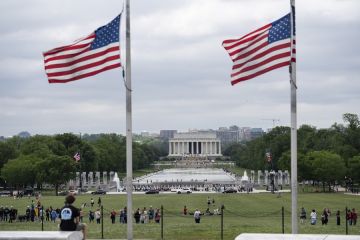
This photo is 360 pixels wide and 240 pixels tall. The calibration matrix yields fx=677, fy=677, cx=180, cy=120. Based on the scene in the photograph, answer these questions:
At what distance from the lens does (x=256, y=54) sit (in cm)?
2225

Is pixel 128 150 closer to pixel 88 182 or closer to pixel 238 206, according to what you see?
pixel 238 206

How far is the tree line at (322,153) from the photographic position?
9794 cm

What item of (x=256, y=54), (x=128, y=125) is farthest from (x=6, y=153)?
(x=256, y=54)

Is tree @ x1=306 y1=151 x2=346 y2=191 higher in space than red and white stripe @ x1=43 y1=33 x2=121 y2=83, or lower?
lower

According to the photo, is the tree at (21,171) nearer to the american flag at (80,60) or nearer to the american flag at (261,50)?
the american flag at (80,60)

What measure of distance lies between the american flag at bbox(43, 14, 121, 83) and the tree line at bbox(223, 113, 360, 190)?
78.1 meters

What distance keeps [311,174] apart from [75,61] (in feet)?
273

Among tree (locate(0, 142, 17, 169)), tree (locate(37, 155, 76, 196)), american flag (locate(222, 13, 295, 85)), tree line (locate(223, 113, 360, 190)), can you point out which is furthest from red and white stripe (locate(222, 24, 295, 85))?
tree (locate(0, 142, 17, 169))

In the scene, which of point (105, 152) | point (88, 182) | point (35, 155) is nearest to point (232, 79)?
point (35, 155)

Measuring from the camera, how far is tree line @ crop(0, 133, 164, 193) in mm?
100625

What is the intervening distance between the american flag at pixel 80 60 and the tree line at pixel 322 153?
7813 centimetres

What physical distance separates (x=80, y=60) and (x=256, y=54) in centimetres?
585

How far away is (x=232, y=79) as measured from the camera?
74.1ft

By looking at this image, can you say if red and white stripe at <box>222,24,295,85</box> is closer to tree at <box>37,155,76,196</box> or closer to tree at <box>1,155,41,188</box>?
tree at <box>37,155,76,196</box>
